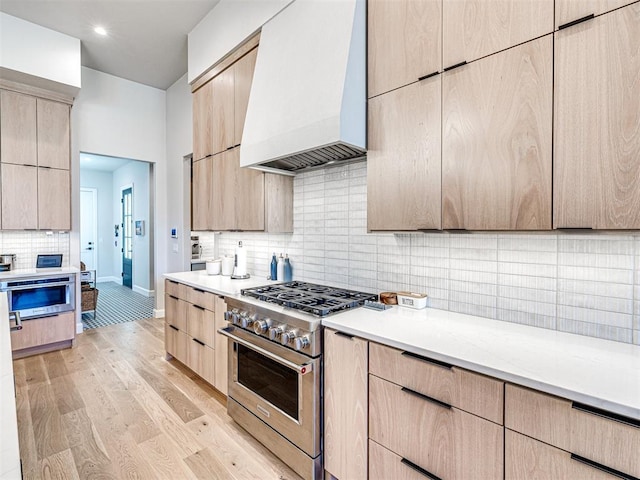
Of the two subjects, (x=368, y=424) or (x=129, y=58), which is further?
(x=129, y=58)

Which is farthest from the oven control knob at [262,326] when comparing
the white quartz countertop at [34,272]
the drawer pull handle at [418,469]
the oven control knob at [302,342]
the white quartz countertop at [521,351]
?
the white quartz countertop at [34,272]

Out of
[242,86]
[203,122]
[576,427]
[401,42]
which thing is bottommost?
[576,427]

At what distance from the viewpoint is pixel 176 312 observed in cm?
321

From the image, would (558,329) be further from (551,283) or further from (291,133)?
(291,133)

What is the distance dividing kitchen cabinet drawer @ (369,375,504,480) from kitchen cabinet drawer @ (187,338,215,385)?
5.39 ft

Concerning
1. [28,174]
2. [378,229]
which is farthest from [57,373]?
[378,229]

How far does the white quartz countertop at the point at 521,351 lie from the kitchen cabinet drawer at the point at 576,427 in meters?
0.04

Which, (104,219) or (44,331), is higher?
(104,219)

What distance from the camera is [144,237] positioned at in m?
6.53

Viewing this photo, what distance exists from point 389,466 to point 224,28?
11.9 ft

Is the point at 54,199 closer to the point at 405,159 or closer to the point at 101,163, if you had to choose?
the point at 101,163

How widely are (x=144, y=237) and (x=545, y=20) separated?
6907 mm

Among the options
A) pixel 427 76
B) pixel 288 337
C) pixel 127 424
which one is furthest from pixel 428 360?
pixel 127 424

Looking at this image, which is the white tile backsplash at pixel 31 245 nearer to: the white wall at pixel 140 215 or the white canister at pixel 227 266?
the white wall at pixel 140 215
